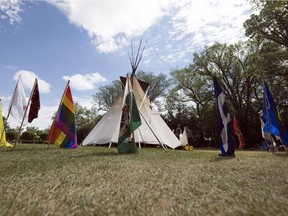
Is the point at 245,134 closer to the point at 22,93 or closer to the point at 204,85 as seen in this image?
the point at 204,85

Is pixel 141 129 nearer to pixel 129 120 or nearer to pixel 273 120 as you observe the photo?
pixel 129 120

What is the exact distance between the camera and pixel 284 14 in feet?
62.7

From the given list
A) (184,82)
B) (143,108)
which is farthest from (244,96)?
(143,108)

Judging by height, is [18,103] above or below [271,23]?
below

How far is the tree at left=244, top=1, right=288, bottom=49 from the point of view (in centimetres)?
1912

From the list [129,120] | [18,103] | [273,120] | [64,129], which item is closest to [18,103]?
[18,103]

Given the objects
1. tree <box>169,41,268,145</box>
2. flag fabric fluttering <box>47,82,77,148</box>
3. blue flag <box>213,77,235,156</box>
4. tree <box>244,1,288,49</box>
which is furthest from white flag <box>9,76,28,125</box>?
tree <box>169,41,268,145</box>

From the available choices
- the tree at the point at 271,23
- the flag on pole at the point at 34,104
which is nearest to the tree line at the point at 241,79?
the tree at the point at 271,23

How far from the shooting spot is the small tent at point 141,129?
587 inches

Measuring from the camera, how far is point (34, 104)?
37.4ft

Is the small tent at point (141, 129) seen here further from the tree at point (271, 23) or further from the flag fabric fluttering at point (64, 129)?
the tree at point (271, 23)

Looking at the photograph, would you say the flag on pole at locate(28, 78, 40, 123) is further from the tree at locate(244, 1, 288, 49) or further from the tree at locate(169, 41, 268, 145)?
the tree at locate(169, 41, 268, 145)

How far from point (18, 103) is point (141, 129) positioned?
7.03 m

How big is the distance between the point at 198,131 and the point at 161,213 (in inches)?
1321
